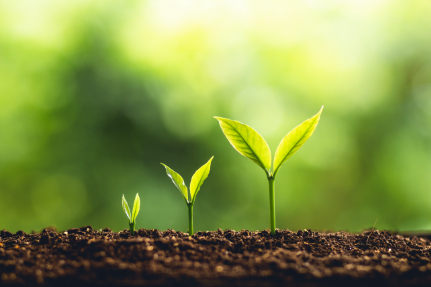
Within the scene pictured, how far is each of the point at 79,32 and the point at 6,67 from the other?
0.70m

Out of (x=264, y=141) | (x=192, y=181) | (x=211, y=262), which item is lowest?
(x=211, y=262)

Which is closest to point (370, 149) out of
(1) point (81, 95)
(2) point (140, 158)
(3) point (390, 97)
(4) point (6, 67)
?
(3) point (390, 97)

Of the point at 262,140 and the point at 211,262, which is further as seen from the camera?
the point at 262,140

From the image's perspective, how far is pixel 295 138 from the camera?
2.90 ft

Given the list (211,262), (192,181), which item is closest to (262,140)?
(192,181)

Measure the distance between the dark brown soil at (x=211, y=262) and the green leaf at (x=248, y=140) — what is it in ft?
0.74

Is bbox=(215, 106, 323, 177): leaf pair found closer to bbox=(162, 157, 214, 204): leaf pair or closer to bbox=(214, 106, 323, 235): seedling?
bbox=(214, 106, 323, 235): seedling

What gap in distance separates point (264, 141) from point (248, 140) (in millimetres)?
44

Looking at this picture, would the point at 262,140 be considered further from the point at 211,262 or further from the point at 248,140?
the point at 211,262

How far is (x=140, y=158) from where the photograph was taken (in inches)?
108

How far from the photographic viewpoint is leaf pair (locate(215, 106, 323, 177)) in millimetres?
865

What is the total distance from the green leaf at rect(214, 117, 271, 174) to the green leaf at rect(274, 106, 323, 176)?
0.11 ft

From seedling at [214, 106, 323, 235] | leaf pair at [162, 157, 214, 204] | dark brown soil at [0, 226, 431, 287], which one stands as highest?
seedling at [214, 106, 323, 235]

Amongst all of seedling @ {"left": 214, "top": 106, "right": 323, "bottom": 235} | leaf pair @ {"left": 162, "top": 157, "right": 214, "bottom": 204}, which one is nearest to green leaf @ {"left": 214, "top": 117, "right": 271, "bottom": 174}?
seedling @ {"left": 214, "top": 106, "right": 323, "bottom": 235}
